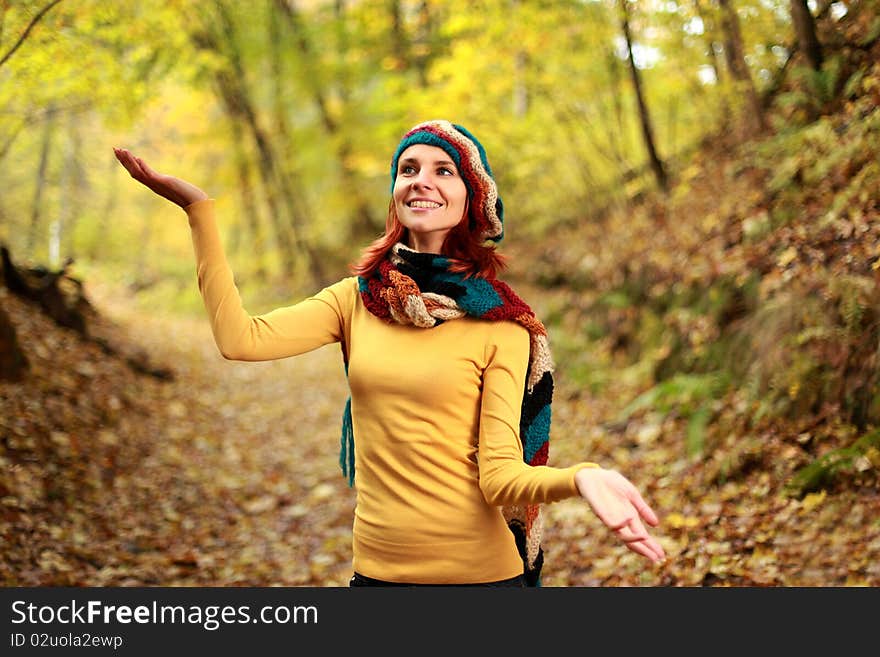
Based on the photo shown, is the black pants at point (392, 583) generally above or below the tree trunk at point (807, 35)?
below

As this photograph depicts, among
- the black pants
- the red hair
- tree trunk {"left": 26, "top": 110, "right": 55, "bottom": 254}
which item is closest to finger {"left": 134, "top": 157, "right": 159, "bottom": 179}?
the red hair

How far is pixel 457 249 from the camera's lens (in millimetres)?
2186

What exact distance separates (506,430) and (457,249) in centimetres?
59

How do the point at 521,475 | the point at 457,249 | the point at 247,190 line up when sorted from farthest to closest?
the point at 247,190, the point at 457,249, the point at 521,475

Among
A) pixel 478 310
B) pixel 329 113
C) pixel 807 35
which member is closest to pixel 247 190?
pixel 329 113

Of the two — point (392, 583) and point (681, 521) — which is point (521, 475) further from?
point (681, 521)

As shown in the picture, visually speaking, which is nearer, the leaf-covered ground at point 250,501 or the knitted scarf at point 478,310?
the knitted scarf at point 478,310

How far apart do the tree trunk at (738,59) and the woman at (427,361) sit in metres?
6.50

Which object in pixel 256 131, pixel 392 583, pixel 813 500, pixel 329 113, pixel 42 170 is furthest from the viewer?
pixel 329 113

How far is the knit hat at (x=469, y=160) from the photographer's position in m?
2.08

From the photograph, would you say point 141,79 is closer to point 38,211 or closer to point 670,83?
point 38,211

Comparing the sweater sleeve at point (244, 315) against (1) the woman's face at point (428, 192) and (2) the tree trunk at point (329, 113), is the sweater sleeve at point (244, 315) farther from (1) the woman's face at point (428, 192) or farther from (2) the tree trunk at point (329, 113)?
(2) the tree trunk at point (329, 113)

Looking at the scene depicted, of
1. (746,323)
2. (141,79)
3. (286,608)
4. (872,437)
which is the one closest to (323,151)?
(141,79)

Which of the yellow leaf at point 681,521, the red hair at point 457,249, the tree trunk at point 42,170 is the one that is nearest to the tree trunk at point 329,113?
the tree trunk at point 42,170
